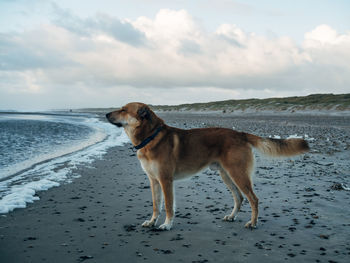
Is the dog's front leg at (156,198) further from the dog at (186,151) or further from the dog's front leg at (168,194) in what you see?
the dog's front leg at (168,194)

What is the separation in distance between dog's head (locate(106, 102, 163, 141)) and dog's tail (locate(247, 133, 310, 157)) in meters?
1.80

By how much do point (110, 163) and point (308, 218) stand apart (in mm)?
7179

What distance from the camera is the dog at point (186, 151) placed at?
503 cm

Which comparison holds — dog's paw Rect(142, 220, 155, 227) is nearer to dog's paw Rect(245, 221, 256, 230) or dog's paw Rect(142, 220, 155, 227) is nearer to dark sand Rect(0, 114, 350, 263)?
dark sand Rect(0, 114, 350, 263)

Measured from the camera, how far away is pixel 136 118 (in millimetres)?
5348

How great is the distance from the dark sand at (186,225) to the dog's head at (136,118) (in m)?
1.60

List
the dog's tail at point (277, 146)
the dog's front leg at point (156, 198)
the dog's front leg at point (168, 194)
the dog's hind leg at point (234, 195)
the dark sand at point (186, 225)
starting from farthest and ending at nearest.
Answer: the dog's tail at point (277, 146), the dog's hind leg at point (234, 195), the dog's front leg at point (156, 198), the dog's front leg at point (168, 194), the dark sand at point (186, 225)

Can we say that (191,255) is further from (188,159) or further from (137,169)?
(137,169)

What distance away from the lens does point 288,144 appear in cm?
544

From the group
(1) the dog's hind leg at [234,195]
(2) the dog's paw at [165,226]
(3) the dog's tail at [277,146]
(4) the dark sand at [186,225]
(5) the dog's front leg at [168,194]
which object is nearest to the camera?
(4) the dark sand at [186,225]

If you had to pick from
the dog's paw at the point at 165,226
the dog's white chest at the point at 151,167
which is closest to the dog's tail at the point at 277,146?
the dog's white chest at the point at 151,167

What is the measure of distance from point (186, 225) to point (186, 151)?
1.27 m

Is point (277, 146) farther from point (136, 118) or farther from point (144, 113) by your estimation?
point (136, 118)

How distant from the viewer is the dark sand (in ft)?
12.4
